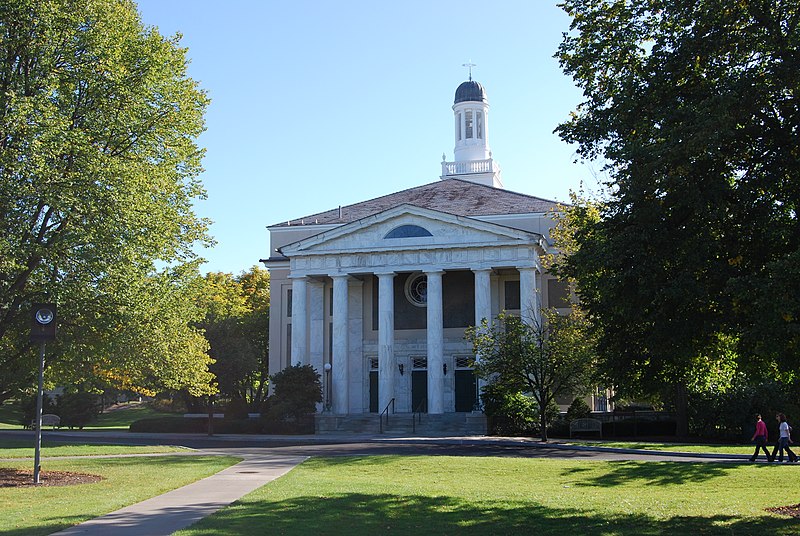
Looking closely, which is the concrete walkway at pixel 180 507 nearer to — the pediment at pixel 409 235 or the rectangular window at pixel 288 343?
the pediment at pixel 409 235

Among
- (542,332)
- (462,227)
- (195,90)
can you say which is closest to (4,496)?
(195,90)

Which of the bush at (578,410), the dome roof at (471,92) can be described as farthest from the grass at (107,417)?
the dome roof at (471,92)

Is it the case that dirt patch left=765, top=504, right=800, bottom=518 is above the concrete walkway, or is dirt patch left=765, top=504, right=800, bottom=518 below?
below

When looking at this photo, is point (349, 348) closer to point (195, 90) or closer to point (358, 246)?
point (358, 246)

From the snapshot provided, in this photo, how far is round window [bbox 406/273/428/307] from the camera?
49469 millimetres

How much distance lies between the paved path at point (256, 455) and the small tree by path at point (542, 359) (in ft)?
8.48

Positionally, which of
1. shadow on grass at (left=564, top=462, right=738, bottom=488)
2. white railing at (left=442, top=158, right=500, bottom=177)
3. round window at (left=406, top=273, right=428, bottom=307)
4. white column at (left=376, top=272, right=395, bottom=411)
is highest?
white railing at (left=442, top=158, right=500, bottom=177)

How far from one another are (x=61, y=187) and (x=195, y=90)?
19.7 feet

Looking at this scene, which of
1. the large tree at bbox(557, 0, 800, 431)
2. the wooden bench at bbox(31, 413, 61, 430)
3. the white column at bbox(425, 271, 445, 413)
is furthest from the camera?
the wooden bench at bbox(31, 413, 61, 430)

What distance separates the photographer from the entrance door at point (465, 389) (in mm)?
46812

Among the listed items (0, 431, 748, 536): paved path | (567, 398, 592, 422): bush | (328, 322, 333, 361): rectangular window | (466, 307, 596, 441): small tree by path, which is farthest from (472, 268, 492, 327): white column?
(328, 322, 333, 361): rectangular window

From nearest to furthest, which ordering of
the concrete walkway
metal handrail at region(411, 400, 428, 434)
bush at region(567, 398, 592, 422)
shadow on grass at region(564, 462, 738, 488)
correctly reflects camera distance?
the concrete walkway
shadow on grass at region(564, 462, 738, 488)
bush at region(567, 398, 592, 422)
metal handrail at region(411, 400, 428, 434)

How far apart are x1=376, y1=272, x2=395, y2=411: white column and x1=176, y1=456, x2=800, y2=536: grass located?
2306 centimetres

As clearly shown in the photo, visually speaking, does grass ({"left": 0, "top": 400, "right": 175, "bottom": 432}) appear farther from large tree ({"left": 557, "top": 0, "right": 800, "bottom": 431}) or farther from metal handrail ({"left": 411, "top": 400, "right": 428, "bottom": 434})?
large tree ({"left": 557, "top": 0, "right": 800, "bottom": 431})
